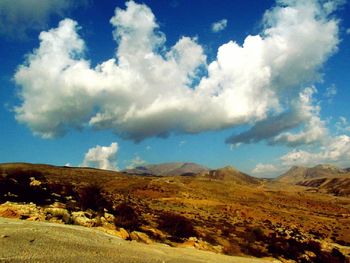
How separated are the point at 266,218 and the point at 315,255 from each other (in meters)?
30.5

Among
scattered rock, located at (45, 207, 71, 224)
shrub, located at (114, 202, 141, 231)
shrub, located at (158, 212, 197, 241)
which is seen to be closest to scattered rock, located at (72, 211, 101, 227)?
scattered rock, located at (45, 207, 71, 224)

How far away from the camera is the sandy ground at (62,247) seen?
1249 cm

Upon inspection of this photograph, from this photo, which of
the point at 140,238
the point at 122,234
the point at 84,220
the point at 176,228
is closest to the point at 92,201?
the point at 176,228

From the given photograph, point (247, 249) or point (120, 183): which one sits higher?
point (120, 183)

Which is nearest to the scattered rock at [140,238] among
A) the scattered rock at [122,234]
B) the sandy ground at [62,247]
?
the scattered rock at [122,234]

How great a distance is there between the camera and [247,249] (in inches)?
1298

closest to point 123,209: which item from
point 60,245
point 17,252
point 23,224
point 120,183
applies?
point 23,224

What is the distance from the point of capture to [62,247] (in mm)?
14383

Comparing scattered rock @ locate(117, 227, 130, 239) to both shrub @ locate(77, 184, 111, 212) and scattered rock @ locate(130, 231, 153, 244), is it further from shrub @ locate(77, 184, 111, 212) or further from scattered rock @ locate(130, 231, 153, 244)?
shrub @ locate(77, 184, 111, 212)

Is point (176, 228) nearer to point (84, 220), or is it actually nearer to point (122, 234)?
point (122, 234)

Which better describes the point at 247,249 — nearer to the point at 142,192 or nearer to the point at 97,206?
the point at 97,206

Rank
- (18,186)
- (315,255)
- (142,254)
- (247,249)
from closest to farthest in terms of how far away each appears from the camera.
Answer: (142,254), (18,186), (247,249), (315,255)

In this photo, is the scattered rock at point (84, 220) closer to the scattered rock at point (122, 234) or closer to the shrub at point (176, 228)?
the scattered rock at point (122, 234)

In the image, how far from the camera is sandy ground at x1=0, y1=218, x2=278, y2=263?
12492mm
